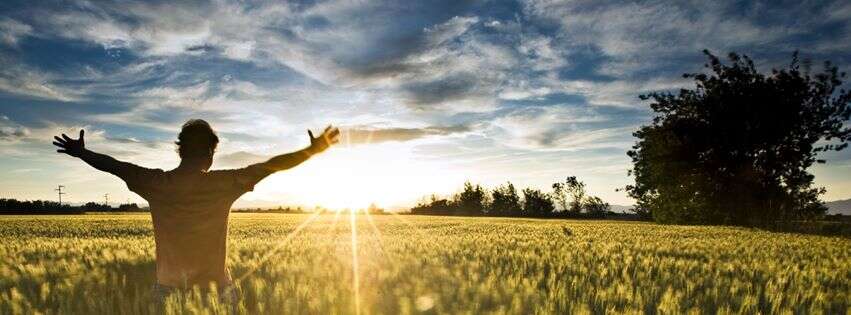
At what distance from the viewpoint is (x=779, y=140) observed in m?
32.2

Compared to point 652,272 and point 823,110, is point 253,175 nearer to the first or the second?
point 652,272

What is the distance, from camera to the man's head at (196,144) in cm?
456

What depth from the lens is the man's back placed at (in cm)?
451


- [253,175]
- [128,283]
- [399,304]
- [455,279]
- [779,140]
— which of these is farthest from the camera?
[779,140]

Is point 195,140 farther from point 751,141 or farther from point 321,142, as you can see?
point 751,141

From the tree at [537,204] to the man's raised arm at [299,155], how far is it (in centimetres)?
10102

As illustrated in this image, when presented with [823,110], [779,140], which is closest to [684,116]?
[779,140]

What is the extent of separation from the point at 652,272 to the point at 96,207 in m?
126

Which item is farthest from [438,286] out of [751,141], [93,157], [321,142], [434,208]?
[434,208]

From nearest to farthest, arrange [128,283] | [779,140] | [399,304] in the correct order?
[399,304] < [128,283] < [779,140]

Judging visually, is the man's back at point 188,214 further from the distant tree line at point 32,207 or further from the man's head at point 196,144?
the distant tree line at point 32,207

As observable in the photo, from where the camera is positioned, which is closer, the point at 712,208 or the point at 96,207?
the point at 712,208

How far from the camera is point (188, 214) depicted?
15.1 ft

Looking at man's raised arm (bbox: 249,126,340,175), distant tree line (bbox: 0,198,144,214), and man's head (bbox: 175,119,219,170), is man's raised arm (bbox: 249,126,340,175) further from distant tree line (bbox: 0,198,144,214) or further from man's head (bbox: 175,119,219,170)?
distant tree line (bbox: 0,198,144,214)
